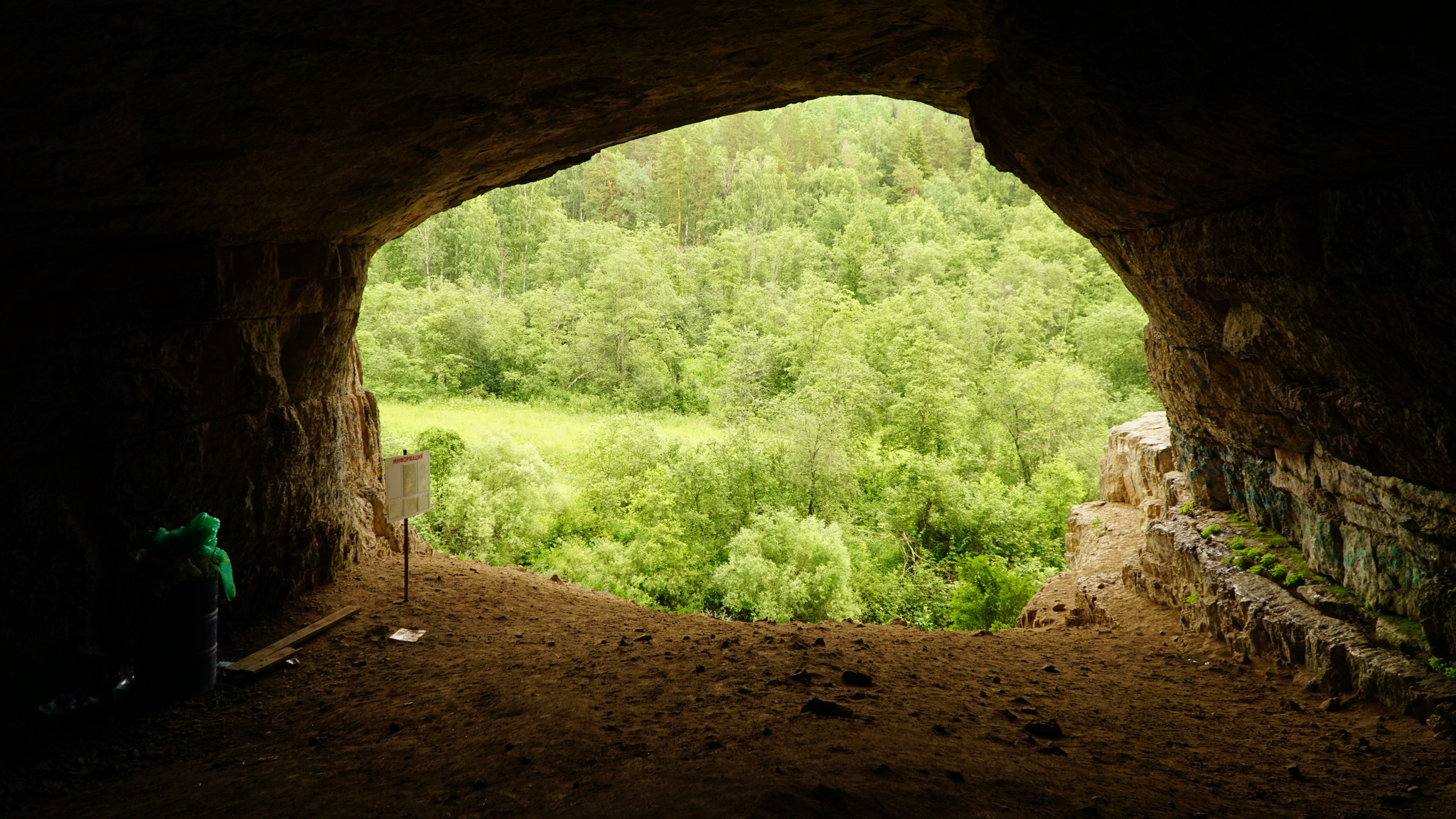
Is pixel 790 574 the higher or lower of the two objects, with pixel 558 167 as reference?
lower

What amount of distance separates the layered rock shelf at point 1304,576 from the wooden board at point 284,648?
8788 mm

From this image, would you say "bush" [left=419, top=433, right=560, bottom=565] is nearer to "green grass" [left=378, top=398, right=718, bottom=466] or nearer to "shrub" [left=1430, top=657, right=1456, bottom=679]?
"green grass" [left=378, top=398, right=718, bottom=466]

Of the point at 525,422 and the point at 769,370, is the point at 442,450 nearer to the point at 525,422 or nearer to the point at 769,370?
the point at 525,422

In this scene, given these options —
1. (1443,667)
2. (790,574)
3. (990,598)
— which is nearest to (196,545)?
(1443,667)

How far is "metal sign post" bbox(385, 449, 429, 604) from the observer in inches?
314

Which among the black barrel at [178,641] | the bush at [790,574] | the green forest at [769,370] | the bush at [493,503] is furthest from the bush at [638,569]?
the black barrel at [178,641]

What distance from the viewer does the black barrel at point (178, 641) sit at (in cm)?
554

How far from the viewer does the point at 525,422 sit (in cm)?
3641

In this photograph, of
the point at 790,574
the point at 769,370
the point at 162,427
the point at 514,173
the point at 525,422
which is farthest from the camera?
the point at 769,370

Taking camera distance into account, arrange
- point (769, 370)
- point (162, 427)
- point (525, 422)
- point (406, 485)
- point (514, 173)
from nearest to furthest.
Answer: point (162, 427) < point (406, 485) < point (514, 173) < point (525, 422) < point (769, 370)

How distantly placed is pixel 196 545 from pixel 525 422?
31.3 meters

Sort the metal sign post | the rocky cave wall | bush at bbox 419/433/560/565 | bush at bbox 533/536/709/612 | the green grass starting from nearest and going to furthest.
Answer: the rocky cave wall < the metal sign post < bush at bbox 419/433/560/565 < bush at bbox 533/536/709/612 < the green grass

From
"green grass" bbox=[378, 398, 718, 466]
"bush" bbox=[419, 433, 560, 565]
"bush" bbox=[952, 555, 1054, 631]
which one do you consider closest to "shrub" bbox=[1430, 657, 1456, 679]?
"bush" bbox=[952, 555, 1054, 631]

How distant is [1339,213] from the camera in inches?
185
